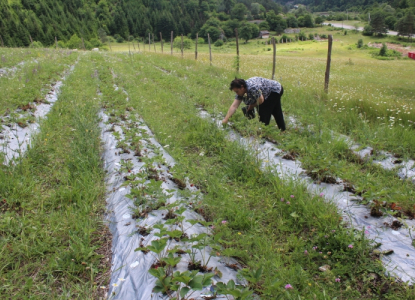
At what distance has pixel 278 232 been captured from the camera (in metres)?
2.85

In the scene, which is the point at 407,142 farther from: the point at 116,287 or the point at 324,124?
the point at 116,287

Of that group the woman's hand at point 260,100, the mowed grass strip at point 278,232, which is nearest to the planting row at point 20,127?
the mowed grass strip at point 278,232

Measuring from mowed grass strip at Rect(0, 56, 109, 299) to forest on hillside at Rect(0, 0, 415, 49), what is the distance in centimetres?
5525

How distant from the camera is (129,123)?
Result: 5.85 meters

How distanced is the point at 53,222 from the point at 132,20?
387 ft

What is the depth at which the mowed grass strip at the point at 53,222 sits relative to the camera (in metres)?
2.16

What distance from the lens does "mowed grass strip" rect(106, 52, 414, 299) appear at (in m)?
2.15

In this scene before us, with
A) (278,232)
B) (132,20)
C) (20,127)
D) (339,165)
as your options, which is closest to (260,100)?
(339,165)

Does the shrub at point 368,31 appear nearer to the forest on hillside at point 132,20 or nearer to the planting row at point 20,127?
the forest on hillside at point 132,20

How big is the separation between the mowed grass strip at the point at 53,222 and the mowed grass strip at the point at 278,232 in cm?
115

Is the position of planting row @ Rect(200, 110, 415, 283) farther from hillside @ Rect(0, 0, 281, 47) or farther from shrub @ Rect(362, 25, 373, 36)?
shrub @ Rect(362, 25, 373, 36)

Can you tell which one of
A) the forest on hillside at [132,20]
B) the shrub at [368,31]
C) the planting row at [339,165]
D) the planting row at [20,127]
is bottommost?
the planting row at [339,165]

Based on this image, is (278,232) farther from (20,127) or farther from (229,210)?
(20,127)

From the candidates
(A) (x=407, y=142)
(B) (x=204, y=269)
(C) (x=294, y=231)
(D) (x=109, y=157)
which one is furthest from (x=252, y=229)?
(A) (x=407, y=142)
